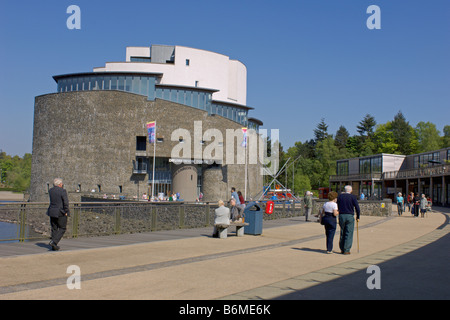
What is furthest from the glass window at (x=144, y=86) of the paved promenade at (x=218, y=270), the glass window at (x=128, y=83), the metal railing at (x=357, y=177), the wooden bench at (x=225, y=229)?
the paved promenade at (x=218, y=270)

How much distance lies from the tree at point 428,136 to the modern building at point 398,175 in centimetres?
2285

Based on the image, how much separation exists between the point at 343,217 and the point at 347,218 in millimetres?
115

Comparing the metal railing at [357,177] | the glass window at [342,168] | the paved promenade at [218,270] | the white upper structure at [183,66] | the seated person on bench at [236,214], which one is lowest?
the paved promenade at [218,270]

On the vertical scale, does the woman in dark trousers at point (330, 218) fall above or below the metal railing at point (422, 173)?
below

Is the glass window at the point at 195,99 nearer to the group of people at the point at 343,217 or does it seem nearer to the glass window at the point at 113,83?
the glass window at the point at 113,83

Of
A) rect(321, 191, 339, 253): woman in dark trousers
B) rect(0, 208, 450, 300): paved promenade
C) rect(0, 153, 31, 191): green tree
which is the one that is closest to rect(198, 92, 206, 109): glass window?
rect(0, 208, 450, 300): paved promenade

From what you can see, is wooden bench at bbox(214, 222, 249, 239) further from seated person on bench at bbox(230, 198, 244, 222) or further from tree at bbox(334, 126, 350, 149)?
tree at bbox(334, 126, 350, 149)

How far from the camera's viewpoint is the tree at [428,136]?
334 feet

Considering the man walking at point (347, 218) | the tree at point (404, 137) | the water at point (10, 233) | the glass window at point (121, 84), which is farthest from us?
the tree at point (404, 137)

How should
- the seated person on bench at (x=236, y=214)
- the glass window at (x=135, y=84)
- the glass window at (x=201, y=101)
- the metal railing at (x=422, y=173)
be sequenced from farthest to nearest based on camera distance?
the glass window at (x=201, y=101) < the glass window at (x=135, y=84) < the metal railing at (x=422, y=173) < the seated person on bench at (x=236, y=214)

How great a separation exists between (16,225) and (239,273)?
8001mm

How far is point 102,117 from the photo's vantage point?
63188 millimetres

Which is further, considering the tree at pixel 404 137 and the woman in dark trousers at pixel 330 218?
the tree at pixel 404 137
